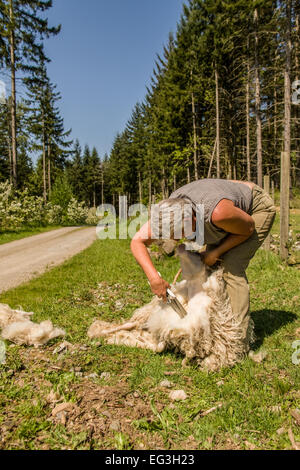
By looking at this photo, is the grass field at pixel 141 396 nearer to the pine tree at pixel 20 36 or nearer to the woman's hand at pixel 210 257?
the woman's hand at pixel 210 257

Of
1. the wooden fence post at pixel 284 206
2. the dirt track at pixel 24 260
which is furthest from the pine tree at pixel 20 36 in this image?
the wooden fence post at pixel 284 206

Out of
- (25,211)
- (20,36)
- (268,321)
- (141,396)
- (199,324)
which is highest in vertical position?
(20,36)

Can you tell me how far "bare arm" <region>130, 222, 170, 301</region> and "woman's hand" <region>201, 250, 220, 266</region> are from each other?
59 centimetres

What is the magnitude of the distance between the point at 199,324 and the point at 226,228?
1.00 meters

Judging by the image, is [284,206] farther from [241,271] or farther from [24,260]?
[24,260]

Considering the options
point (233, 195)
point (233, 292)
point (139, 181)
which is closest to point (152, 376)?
point (233, 292)

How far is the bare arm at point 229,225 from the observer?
2600 millimetres

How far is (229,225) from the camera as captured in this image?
271 cm

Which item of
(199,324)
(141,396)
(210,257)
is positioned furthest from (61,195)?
(141,396)

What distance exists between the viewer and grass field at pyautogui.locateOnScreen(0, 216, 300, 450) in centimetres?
204

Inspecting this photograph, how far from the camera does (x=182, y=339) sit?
3021 millimetres

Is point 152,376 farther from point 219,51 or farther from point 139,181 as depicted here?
point 139,181

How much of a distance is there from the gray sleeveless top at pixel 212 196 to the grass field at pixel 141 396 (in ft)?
4.45

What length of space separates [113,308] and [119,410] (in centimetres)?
251
